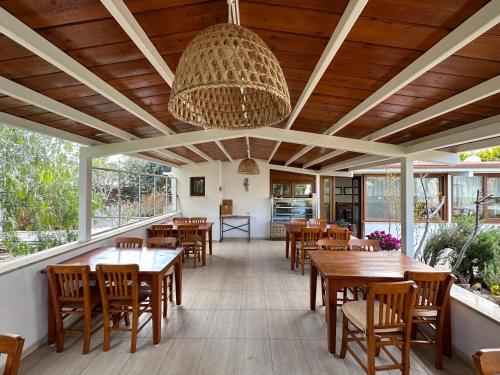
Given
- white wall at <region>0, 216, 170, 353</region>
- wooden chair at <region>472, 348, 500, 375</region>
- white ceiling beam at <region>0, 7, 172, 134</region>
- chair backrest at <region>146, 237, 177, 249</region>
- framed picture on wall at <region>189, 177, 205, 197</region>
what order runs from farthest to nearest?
1. framed picture on wall at <region>189, 177, 205, 197</region>
2. chair backrest at <region>146, 237, 177, 249</region>
3. white wall at <region>0, 216, 170, 353</region>
4. white ceiling beam at <region>0, 7, 172, 134</region>
5. wooden chair at <region>472, 348, 500, 375</region>

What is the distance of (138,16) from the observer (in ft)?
4.96

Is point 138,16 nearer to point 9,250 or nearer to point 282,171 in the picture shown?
point 9,250

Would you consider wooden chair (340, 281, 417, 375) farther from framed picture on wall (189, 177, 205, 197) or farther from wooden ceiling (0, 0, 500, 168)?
framed picture on wall (189, 177, 205, 197)

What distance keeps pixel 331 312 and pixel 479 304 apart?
1277 millimetres

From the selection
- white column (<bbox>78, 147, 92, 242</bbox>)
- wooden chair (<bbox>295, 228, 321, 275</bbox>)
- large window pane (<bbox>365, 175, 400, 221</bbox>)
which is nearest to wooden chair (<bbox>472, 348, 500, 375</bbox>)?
wooden chair (<bbox>295, 228, 321, 275</bbox>)

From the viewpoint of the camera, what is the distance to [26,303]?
2547 mm

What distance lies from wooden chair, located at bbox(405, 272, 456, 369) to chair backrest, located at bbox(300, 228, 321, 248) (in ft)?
8.67

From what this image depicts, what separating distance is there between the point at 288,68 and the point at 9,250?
Result: 4555 millimetres

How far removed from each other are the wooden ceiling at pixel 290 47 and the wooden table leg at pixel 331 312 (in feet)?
5.75

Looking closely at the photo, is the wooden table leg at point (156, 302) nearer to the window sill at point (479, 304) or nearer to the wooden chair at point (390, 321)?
the wooden chair at point (390, 321)

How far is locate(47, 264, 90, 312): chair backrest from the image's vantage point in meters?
2.49

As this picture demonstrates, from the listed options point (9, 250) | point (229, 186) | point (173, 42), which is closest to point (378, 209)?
point (229, 186)

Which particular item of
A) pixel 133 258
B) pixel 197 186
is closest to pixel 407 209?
pixel 133 258

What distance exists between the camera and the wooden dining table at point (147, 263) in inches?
105
